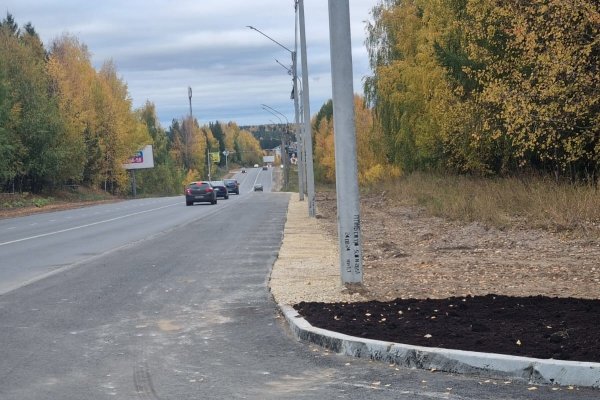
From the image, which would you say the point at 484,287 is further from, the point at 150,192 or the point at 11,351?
the point at 150,192

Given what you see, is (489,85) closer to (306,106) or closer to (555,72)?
(555,72)

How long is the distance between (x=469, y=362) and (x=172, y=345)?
307 centimetres

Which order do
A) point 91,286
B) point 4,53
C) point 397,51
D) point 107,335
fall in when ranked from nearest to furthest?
1. point 107,335
2. point 91,286
3. point 397,51
4. point 4,53

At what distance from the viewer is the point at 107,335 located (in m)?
8.44

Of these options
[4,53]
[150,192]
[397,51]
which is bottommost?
[150,192]

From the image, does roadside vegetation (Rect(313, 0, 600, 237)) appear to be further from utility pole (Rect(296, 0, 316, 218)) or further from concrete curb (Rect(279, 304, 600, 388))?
concrete curb (Rect(279, 304, 600, 388))

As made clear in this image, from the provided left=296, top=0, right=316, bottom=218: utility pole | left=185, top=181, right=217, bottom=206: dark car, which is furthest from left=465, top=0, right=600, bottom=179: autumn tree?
left=185, top=181, right=217, bottom=206: dark car

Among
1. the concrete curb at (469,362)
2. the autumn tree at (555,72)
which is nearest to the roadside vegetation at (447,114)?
the autumn tree at (555,72)

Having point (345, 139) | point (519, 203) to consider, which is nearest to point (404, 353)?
point (345, 139)

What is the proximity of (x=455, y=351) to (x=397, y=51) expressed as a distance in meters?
33.7

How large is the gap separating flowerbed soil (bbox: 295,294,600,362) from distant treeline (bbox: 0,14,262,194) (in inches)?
1659

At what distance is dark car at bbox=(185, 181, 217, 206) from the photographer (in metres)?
46.9

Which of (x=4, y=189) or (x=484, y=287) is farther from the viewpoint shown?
Answer: (x=4, y=189)

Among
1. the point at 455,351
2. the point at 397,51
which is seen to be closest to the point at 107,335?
the point at 455,351
